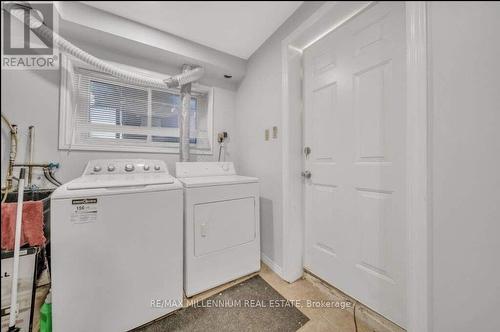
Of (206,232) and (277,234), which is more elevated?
(206,232)

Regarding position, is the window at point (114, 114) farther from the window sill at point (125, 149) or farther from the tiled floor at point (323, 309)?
the tiled floor at point (323, 309)

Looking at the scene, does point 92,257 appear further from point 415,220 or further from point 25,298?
point 415,220

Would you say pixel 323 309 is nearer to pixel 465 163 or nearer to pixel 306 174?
pixel 306 174

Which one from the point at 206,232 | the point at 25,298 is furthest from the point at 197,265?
the point at 25,298

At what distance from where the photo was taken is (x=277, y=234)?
168 cm

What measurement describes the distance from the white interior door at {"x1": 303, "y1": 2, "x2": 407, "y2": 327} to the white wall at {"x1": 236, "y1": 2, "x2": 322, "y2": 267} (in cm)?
27

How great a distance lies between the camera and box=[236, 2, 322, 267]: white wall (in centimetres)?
162

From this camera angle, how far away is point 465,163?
72 centimetres

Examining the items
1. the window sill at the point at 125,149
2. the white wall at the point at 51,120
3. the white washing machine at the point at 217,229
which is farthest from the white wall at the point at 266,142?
the white wall at the point at 51,120

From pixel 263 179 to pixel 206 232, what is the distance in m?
0.75

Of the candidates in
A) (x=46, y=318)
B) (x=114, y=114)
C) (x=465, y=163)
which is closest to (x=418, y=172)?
(x=465, y=163)

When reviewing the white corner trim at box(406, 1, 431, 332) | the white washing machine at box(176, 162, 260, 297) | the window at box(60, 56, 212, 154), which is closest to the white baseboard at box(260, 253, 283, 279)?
the white washing machine at box(176, 162, 260, 297)

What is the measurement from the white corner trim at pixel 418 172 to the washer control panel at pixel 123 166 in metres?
1.74

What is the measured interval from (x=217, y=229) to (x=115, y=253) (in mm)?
662
